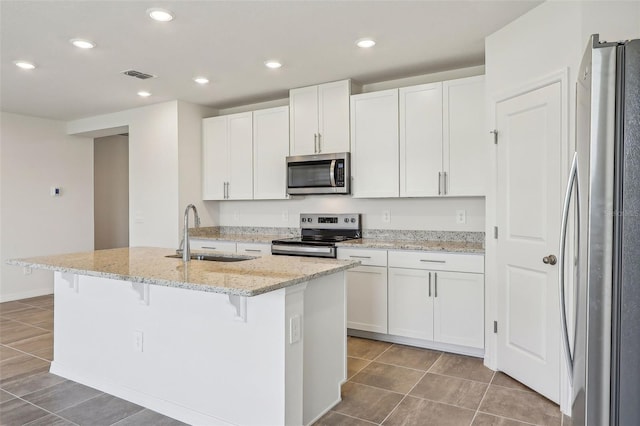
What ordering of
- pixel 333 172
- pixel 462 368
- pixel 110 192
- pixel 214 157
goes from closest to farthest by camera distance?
pixel 462 368 < pixel 333 172 < pixel 214 157 < pixel 110 192

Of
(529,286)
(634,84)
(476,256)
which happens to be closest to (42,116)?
(476,256)

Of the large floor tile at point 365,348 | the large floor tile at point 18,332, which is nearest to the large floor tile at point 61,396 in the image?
the large floor tile at point 18,332

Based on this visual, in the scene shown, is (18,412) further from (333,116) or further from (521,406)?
(333,116)

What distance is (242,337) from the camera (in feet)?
7.21

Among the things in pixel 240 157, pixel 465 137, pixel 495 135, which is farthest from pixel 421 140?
pixel 240 157

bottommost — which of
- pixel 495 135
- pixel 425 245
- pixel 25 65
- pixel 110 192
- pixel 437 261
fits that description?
pixel 437 261

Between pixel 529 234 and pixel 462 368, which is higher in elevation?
pixel 529 234

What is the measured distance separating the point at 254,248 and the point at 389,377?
6.74 ft

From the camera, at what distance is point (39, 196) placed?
5832mm

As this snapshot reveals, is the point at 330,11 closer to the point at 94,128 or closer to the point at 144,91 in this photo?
the point at 144,91

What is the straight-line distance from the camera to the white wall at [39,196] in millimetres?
5512

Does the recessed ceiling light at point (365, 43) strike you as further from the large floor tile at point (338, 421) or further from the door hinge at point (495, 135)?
the large floor tile at point (338, 421)

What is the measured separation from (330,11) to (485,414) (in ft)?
8.54

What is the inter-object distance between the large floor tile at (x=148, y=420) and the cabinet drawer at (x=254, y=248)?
2.08 m
